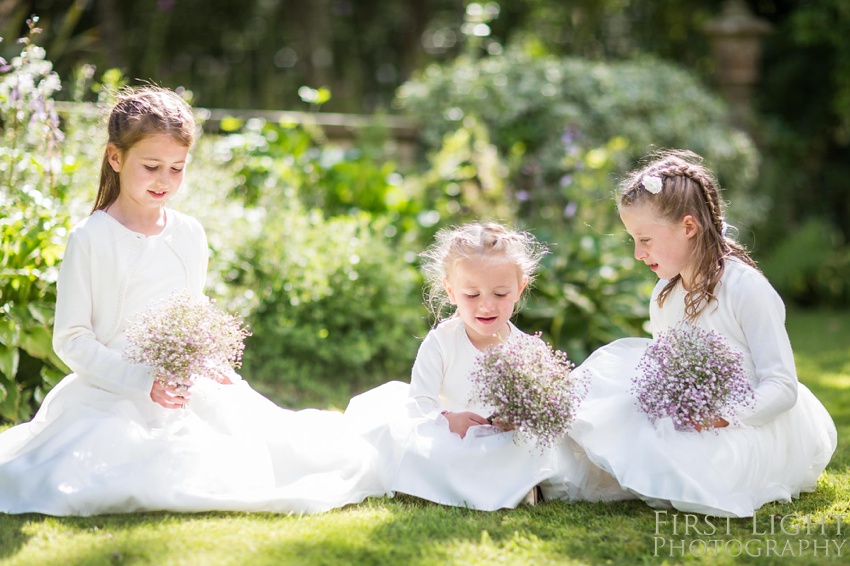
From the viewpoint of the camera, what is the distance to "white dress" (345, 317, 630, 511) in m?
3.20

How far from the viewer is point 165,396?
123 inches

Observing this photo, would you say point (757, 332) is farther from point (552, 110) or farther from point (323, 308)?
point (552, 110)

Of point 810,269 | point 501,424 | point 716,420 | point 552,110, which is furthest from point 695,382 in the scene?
point 810,269

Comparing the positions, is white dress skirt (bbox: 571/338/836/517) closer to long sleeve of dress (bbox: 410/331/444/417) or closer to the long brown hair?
long sleeve of dress (bbox: 410/331/444/417)

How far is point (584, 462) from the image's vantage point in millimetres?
3311

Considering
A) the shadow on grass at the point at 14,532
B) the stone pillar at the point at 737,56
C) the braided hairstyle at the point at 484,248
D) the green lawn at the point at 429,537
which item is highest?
the stone pillar at the point at 737,56

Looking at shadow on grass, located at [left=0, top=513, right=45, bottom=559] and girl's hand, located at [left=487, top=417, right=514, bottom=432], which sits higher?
girl's hand, located at [left=487, top=417, right=514, bottom=432]

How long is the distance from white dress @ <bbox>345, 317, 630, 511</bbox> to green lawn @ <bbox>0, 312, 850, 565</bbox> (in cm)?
8

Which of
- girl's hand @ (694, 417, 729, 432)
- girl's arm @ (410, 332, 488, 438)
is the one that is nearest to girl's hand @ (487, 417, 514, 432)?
girl's arm @ (410, 332, 488, 438)

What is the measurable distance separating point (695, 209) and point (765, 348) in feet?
1.92

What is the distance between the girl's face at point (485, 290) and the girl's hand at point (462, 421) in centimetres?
34

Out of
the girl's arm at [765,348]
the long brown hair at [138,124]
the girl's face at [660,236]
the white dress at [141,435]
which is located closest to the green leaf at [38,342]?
the white dress at [141,435]

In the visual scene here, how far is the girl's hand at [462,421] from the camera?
3283mm

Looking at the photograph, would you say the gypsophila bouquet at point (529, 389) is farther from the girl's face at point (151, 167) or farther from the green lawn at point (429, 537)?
the girl's face at point (151, 167)
